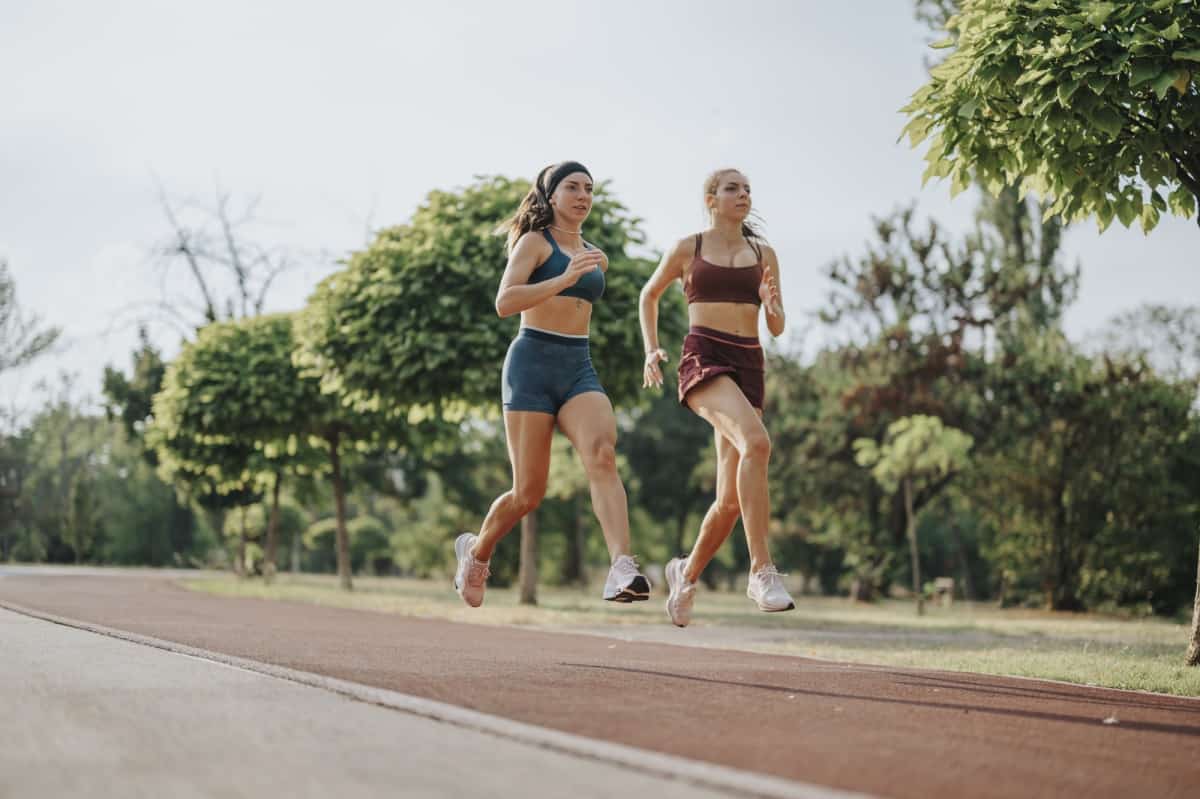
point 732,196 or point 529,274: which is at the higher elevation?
point 732,196

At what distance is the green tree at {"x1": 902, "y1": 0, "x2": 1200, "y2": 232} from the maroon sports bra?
185 centimetres

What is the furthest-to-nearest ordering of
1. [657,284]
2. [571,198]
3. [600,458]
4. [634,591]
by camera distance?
[657,284], [571,198], [600,458], [634,591]

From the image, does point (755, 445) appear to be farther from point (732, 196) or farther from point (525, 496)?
point (732, 196)

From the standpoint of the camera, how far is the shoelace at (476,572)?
305 inches

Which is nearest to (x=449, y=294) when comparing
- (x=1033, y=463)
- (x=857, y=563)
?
(x=1033, y=463)

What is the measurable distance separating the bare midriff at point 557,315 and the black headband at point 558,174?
665mm

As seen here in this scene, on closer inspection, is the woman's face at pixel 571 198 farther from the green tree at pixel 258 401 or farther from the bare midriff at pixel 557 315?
the green tree at pixel 258 401

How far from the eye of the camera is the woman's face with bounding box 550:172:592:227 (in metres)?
7.28

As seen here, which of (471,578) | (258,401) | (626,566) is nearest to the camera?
(626,566)

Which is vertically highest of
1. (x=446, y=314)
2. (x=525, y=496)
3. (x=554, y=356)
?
(x=446, y=314)

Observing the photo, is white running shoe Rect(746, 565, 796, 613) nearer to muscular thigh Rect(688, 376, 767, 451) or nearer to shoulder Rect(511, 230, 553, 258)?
muscular thigh Rect(688, 376, 767, 451)

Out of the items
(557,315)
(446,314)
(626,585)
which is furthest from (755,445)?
(446,314)

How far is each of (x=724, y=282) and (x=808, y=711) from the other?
307 cm

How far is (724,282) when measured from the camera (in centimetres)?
756
